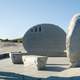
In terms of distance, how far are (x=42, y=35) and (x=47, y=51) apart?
4.20 ft

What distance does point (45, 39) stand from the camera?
73.6ft

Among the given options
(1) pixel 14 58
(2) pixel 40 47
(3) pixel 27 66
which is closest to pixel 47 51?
(2) pixel 40 47

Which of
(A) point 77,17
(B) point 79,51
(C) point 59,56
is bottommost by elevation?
(C) point 59,56

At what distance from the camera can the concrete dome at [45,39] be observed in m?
22.0

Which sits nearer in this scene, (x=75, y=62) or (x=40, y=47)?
(x=75, y=62)

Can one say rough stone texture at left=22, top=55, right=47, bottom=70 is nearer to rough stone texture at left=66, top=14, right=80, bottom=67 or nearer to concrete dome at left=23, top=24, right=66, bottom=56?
rough stone texture at left=66, top=14, right=80, bottom=67

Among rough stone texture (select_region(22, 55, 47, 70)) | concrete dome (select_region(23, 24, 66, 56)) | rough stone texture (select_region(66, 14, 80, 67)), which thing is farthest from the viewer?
concrete dome (select_region(23, 24, 66, 56))

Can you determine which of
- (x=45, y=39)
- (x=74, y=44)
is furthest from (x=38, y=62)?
(x=45, y=39)

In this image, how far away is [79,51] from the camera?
12.1 metres

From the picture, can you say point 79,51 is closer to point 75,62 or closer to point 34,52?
point 75,62

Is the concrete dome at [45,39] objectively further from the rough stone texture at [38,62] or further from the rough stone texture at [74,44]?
the rough stone texture at [74,44]

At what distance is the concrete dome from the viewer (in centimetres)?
2202

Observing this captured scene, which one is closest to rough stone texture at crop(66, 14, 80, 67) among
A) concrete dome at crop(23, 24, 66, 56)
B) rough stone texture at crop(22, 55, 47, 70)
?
rough stone texture at crop(22, 55, 47, 70)

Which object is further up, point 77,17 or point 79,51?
point 77,17
